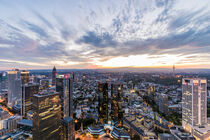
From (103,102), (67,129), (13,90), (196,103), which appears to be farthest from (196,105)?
(13,90)

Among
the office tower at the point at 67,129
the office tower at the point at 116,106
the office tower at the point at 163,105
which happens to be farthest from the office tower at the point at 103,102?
the office tower at the point at 163,105

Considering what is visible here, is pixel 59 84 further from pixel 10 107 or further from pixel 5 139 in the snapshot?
pixel 10 107

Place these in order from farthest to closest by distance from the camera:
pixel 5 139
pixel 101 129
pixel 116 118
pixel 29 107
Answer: pixel 29 107
pixel 116 118
pixel 101 129
pixel 5 139

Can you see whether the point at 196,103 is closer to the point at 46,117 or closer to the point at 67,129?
the point at 67,129

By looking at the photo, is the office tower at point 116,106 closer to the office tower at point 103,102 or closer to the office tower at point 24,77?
the office tower at point 103,102

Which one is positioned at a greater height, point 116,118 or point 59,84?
point 59,84

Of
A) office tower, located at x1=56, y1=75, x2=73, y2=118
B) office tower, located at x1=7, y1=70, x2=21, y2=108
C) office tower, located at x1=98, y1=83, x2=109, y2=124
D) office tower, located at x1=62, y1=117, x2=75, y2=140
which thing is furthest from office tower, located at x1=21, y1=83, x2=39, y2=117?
office tower, located at x1=98, y1=83, x2=109, y2=124

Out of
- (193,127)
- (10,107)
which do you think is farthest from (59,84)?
(193,127)
